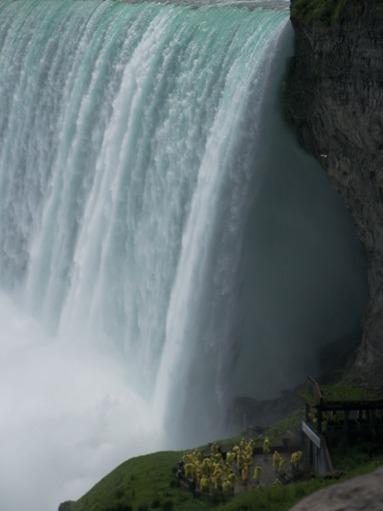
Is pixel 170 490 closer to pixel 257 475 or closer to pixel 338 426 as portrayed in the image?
pixel 257 475

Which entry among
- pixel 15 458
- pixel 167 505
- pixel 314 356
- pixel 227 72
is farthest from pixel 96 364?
pixel 167 505

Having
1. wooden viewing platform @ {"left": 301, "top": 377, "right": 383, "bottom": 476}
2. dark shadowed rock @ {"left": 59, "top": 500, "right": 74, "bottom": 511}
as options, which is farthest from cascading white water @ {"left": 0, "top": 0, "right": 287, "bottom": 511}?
wooden viewing platform @ {"left": 301, "top": 377, "right": 383, "bottom": 476}

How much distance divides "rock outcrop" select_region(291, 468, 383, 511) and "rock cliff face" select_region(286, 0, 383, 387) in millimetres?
8142

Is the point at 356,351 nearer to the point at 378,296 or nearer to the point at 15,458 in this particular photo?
the point at 378,296

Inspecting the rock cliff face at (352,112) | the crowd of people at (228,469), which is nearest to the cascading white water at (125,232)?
the rock cliff face at (352,112)

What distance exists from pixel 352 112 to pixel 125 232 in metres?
6.93

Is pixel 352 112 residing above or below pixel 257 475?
above

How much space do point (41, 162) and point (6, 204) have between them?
6.06 feet

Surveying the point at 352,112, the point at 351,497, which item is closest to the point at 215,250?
the point at 352,112

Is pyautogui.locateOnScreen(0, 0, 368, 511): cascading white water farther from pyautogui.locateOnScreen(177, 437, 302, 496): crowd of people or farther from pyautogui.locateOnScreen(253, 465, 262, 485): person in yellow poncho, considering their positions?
pyautogui.locateOnScreen(253, 465, 262, 485): person in yellow poncho

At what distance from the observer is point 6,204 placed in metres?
28.8

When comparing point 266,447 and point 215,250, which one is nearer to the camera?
point 266,447

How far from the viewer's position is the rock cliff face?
1755cm

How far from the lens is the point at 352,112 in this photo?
1808cm
